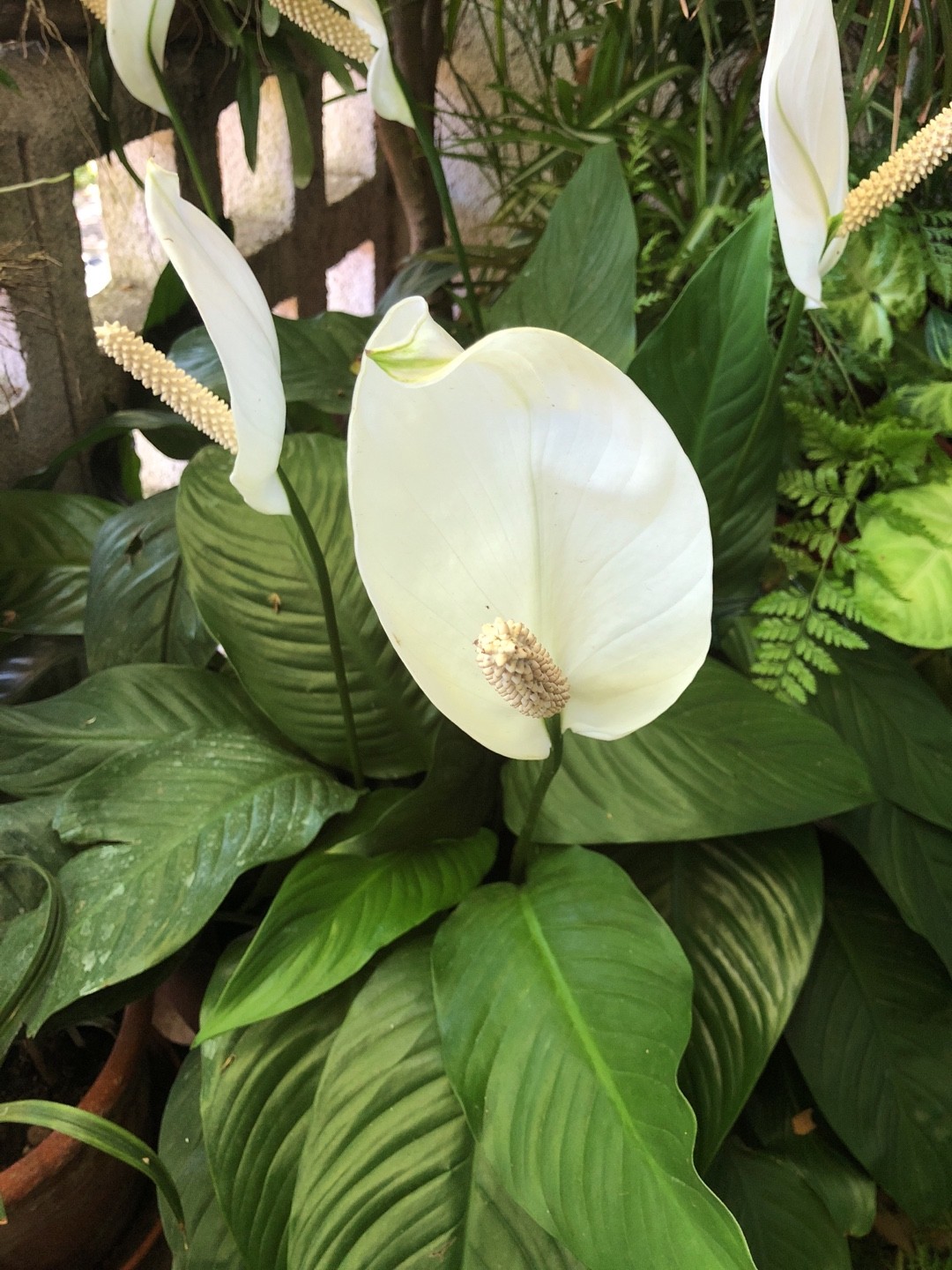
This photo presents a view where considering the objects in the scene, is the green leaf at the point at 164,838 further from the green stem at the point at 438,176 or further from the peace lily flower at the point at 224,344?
the green stem at the point at 438,176

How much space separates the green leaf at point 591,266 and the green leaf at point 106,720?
417 mm

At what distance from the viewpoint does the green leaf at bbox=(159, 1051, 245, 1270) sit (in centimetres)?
58

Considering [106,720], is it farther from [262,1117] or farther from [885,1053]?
[885,1053]

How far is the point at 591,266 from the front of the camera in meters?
0.74

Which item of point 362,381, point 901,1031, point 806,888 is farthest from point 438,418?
point 901,1031

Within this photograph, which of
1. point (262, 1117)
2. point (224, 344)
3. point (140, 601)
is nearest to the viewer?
point (224, 344)

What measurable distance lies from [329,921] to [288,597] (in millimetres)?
253

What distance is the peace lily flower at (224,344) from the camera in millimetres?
331

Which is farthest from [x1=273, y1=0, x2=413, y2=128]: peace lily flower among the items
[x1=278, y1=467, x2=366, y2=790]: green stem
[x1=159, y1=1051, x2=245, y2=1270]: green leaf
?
[x1=159, y1=1051, x2=245, y2=1270]: green leaf

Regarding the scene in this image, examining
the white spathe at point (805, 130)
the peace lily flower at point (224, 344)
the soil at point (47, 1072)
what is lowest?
the soil at point (47, 1072)

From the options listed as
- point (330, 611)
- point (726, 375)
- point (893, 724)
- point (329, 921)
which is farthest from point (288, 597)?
point (893, 724)

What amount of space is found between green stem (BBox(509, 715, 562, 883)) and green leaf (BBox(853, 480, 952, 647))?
0.27m

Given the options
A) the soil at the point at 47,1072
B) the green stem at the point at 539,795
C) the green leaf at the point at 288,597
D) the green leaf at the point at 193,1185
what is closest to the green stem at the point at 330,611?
the green leaf at the point at 288,597

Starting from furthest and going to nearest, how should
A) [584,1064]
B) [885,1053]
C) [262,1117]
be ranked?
[885,1053]
[262,1117]
[584,1064]
